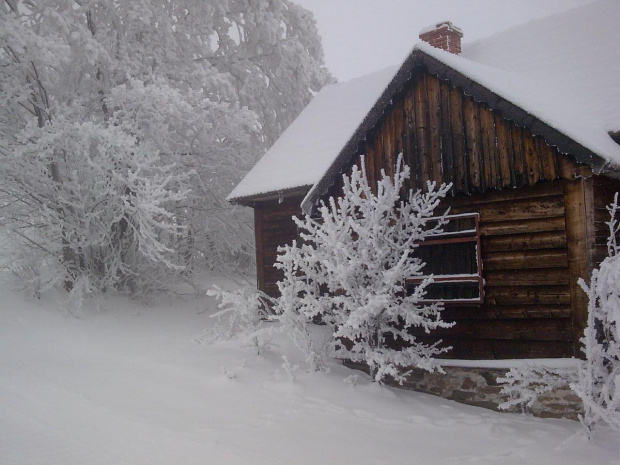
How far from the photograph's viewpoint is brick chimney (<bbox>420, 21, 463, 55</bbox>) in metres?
11.3

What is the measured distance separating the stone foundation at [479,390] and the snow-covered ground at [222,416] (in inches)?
8.5

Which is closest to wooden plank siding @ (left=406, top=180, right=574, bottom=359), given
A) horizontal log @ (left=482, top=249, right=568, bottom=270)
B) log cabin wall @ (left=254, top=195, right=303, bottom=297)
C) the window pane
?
horizontal log @ (left=482, top=249, right=568, bottom=270)

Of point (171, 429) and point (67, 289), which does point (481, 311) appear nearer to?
point (171, 429)

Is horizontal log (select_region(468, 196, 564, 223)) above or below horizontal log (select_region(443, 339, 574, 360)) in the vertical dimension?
above

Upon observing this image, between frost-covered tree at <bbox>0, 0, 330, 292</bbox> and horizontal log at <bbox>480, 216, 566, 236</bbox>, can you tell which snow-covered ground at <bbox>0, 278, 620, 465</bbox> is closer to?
horizontal log at <bbox>480, 216, 566, 236</bbox>

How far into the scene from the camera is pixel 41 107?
34.9 ft

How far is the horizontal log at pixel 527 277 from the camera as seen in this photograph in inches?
262

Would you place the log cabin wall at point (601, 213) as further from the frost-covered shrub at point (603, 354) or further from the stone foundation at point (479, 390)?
the stone foundation at point (479, 390)

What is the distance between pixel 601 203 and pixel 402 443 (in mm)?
4317

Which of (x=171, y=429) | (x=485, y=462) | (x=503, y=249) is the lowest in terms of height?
(x=485, y=462)

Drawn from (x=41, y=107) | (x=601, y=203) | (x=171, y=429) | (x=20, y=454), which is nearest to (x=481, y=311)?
(x=601, y=203)

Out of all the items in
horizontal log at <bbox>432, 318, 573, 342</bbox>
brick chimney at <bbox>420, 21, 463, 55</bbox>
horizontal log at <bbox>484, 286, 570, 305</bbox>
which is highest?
brick chimney at <bbox>420, 21, 463, 55</bbox>

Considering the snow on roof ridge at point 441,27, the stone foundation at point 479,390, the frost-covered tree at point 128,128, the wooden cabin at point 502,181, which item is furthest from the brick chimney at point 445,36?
the stone foundation at point 479,390

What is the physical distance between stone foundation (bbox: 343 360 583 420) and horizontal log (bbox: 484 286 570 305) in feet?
3.18
